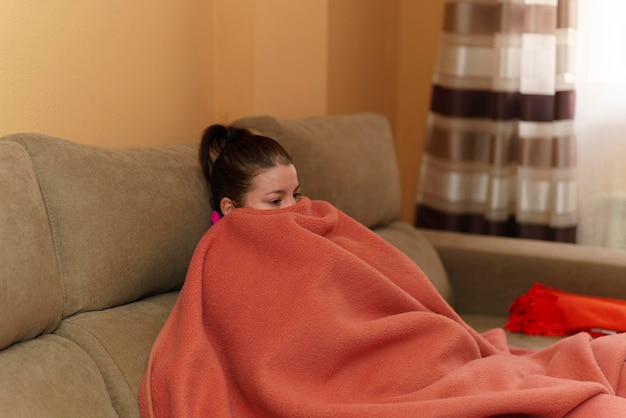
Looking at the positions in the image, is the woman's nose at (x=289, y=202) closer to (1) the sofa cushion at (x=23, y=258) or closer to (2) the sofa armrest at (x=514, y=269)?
(1) the sofa cushion at (x=23, y=258)

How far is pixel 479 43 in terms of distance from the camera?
3215 mm

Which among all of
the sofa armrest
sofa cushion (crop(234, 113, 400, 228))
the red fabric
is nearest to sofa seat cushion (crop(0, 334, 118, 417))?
sofa cushion (crop(234, 113, 400, 228))

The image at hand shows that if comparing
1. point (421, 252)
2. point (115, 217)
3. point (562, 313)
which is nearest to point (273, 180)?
point (115, 217)

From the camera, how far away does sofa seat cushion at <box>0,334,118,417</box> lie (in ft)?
4.35

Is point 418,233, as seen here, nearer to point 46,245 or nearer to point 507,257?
point 507,257

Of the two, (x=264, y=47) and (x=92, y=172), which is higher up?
(x=264, y=47)

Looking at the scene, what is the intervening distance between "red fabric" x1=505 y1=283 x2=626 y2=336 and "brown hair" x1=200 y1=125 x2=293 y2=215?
99 centimetres

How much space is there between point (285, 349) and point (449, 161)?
1.87 metres

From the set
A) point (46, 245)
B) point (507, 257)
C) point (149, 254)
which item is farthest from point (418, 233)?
point (46, 245)

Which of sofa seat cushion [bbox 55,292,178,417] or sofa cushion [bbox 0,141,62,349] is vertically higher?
sofa cushion [bbox 0,141,62,349]

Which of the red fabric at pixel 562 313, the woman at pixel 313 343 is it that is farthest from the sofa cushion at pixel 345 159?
the red fabric at pixel 562 313

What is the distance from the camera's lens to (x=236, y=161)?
188cm

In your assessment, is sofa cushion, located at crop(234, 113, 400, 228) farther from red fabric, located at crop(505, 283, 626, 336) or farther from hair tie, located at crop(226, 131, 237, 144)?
red fabric, located at crop(505, 283, 626, 336)

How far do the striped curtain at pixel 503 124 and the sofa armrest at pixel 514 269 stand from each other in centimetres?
40
